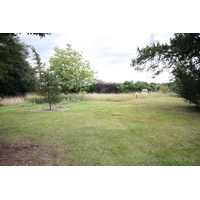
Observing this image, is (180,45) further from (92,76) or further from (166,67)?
(92,76)

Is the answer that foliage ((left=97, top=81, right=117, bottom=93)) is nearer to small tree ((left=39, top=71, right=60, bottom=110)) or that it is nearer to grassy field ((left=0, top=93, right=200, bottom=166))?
small tree ((left=39, top=71, right=60, bottom=110))

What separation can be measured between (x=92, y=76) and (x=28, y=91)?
264 inches

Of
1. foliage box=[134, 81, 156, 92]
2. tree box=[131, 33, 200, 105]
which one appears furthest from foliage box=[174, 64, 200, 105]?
foliage box=[134, 81, 156, 92]

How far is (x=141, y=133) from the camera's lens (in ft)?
10.2

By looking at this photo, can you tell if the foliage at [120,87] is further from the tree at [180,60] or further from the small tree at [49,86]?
the small tree at [49,86]

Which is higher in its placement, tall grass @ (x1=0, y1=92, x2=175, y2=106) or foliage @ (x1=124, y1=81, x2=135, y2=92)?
Answer: foliage @ (x1=124, y1=81, x2=135, y2=92)

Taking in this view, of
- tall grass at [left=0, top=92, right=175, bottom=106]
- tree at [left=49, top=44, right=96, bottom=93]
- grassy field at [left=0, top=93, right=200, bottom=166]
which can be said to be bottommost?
grassy field at [left=0, top=93, right=200, bottom=166]

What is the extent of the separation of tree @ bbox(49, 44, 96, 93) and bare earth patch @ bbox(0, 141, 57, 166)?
424 inches

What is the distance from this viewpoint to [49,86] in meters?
6.29

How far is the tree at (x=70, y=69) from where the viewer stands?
13.3 m

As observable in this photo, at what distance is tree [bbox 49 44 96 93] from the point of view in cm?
1327

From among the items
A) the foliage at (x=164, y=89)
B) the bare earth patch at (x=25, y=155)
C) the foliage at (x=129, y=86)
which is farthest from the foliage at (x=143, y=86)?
the bare earth patch at (x=25, y=155)
